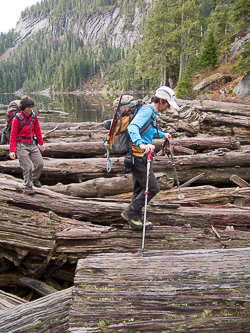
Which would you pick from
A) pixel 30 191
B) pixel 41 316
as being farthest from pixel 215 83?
pixel 41 316

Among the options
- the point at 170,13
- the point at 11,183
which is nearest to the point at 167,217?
the point at 11,183

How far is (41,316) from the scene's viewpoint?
279 centimetres

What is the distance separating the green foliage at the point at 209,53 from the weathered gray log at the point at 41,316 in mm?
37149

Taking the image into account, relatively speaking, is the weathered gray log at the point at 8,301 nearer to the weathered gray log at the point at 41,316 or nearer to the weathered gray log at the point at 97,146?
the weathered gray log at the point at 41,316

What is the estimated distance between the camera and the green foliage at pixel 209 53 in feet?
104

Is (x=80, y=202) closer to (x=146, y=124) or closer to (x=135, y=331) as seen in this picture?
(x=146, y=124)

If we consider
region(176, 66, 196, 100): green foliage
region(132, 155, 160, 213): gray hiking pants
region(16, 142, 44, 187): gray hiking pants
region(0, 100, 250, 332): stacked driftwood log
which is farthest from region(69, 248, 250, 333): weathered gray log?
region(176, 66, 196, 100): green foliage

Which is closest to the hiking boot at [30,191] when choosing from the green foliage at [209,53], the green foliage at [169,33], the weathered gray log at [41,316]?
the weathered gray log at [41,316]

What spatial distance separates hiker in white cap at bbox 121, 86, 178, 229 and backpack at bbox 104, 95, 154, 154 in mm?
131

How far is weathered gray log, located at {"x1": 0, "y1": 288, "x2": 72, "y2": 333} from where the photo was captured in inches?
106

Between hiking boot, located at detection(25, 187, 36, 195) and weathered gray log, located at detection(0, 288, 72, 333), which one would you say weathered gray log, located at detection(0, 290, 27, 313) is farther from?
hiking boot, located at detection(25, 187, 36, 195)

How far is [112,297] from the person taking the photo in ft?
7.94

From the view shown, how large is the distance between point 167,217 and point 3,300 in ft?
11.0

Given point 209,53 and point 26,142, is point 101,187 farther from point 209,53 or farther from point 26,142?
point 209,53
